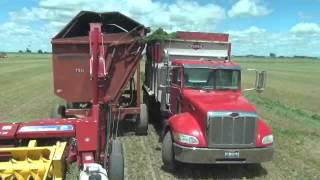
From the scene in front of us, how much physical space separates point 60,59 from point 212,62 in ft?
13.3

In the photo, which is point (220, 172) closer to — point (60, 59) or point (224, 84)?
point (224, 84)

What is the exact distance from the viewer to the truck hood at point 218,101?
33.4 ft

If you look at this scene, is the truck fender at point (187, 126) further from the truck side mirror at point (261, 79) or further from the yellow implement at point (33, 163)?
the yellow implement at point (33, 163)

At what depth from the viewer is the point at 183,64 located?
11945 mm

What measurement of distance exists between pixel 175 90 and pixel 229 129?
2.63m

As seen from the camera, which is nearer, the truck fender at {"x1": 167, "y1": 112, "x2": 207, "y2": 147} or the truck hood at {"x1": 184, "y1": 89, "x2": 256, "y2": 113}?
the truck fender at {"x1": 167, "y1": 112, "x2": 207, "y2": 147}

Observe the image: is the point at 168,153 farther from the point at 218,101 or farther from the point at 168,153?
the point at 218,101

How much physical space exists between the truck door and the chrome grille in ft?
6.94

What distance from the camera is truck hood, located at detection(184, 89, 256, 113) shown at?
1019cm

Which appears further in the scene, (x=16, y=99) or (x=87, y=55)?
(x=16, y=99)

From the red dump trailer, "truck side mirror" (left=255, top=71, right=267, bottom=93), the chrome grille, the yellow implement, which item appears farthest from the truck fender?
the yellow implement

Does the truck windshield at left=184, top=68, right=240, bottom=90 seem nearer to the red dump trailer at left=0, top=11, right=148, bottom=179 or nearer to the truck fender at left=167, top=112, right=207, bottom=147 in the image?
the truck fender at left=167, top=112, right=207, bottom=147

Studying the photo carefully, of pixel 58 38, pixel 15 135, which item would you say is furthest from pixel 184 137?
pixel 58 38

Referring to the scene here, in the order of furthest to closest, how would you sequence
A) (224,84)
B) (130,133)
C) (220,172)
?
(130,133) < (224,84) < (220,172)
